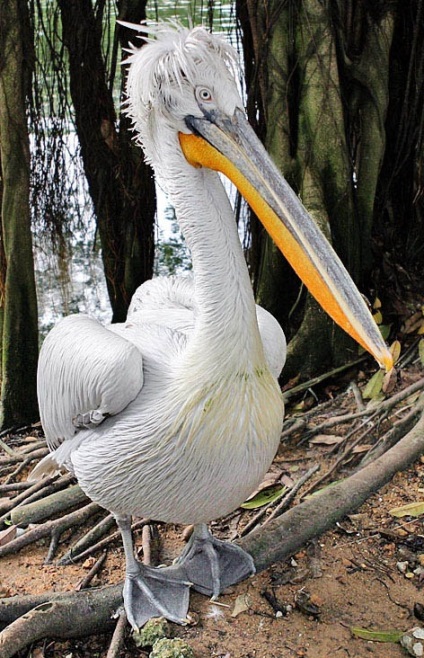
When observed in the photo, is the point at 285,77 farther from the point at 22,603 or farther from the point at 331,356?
the point at 22,603

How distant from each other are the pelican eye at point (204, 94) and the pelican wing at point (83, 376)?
0.64 meters

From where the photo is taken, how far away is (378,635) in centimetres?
195

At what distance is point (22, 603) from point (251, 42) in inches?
108

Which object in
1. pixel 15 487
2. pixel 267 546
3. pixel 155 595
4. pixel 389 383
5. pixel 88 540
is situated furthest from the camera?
pixel 389 383

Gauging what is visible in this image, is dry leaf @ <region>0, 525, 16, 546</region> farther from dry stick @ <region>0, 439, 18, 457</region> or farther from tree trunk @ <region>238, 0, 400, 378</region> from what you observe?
tree trunk @ <region>238, 0, 400, 378</region>

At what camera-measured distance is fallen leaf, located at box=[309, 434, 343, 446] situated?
300 cm

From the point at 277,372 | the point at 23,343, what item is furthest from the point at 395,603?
the point at 23,343

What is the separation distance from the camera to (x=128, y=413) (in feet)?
6.35

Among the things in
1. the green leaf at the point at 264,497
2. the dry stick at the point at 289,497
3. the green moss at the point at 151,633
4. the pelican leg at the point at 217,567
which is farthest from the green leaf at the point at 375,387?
the green moss at the point at 151,633

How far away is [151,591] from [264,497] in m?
0.72

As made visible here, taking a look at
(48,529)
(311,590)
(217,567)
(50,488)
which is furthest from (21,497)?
(311,590)

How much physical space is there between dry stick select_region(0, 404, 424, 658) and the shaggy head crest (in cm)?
129

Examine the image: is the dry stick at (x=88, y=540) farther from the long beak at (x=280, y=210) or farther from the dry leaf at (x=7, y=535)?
the long beak at (x=280, y=210)

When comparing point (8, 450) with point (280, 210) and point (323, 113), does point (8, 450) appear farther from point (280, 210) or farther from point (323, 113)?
point (280, 210)
